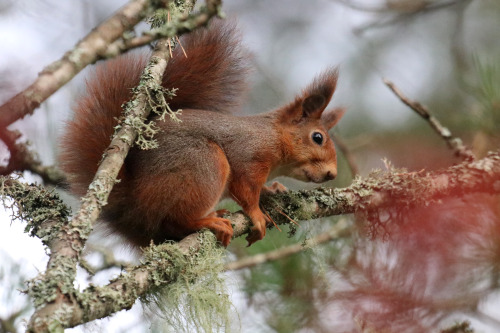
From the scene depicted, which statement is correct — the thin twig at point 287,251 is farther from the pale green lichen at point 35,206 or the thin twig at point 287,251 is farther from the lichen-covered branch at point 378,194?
the pale green lichen at point 35,206

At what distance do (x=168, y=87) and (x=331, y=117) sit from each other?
102cm

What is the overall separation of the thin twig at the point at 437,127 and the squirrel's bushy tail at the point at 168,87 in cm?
71

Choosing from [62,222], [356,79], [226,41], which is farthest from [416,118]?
[62,222]

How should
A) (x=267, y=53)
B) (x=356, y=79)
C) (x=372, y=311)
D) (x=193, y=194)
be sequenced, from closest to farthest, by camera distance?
(x=372, y=311)
(x=193, y=194)
(x=356, y=79)
(x=267, y=53)

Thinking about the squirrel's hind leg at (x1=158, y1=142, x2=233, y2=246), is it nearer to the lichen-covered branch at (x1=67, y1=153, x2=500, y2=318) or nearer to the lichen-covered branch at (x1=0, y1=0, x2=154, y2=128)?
the lichen-covered branch at (x1=67, y1=153, x2=500, y2=318)

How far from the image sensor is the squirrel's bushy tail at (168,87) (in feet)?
7.65

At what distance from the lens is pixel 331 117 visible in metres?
3.15

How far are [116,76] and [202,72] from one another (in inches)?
15.0

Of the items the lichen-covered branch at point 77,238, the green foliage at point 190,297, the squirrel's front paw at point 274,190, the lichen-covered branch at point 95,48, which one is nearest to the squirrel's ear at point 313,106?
the squirrel's front paw at point 274,190

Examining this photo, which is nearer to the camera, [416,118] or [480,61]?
[480,61]

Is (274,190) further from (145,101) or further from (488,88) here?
(488,88)

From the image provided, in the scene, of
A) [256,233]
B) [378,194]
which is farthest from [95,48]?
[378,194]

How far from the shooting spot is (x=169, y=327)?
6.20 feet

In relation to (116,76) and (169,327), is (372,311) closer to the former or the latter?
(169,327)
